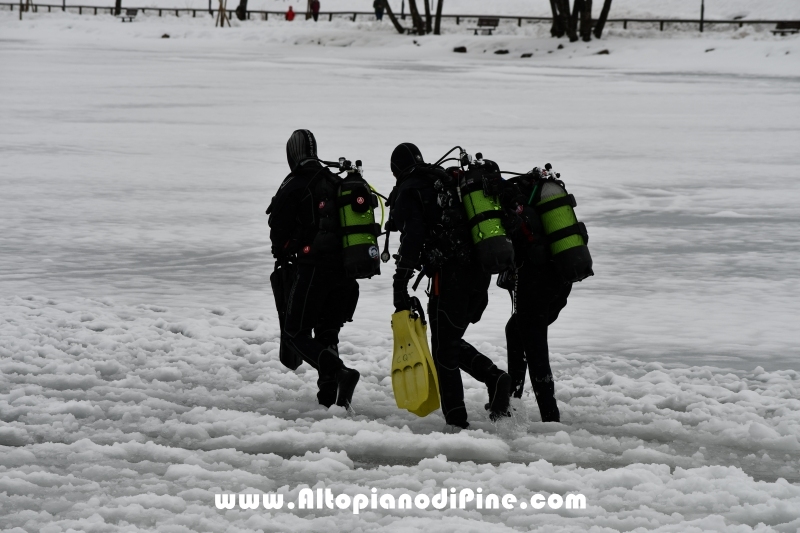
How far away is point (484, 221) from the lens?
541 cm

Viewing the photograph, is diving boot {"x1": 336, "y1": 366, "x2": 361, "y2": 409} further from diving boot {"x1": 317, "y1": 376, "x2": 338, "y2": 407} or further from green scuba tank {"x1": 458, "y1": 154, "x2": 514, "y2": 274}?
green scuba tank {"x1": 458, "y1": 154, "x2": 514, "y2": 274}

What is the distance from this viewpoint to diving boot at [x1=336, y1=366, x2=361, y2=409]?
5.93 m

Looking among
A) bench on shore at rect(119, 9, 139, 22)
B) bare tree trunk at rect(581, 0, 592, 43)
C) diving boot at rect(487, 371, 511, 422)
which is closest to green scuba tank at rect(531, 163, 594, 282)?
diving boot at rect(487, 371, 511, 422)

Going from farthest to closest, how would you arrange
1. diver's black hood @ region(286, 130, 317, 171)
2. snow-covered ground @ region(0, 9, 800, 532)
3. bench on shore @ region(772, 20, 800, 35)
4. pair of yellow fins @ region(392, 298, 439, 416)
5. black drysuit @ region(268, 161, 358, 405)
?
bench on shore @ region(772, 20, 800, 35), diver's black hood @ region(286, 130, 317, 171), black drysuit @ region(268, 161, 358, 405), pair of yellow fins @ region(392, 298, 439, 416), snow-covered ground @ region(0, 9, 800, 532)

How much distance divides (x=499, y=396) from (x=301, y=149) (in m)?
1.79

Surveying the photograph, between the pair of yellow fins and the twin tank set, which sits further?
the pair of yellow fins

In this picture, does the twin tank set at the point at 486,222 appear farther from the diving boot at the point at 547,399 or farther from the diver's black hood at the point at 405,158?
the diving boot at the point at 547,399

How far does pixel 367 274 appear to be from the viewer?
225 inches

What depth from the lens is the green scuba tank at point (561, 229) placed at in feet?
18.1

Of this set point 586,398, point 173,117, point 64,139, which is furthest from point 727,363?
point 173,117

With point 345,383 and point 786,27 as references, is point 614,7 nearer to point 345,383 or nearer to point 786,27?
point 786,27

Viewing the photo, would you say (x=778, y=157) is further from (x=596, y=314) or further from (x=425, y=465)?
(x=425, y=465)

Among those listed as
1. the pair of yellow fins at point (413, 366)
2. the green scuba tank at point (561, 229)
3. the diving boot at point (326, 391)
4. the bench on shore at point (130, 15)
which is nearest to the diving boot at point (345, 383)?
the diving boot at point (326, 391)

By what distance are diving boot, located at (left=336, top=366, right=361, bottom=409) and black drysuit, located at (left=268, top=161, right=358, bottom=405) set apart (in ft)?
0.16
